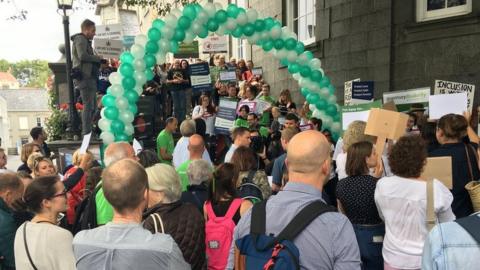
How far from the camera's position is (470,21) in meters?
7.29

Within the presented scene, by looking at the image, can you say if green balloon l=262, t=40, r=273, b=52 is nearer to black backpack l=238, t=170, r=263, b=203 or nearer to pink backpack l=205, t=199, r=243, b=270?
black backpack l=238, t=170, r=263, b=203

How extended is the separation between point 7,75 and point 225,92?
114 meters

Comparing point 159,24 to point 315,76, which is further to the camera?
point 315,76

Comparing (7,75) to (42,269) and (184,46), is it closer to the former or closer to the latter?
(184,46)

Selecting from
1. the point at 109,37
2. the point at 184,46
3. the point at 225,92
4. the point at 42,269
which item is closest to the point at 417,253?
the point at 42,269

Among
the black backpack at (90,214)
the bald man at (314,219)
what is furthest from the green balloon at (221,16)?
the bald man at (314,219)

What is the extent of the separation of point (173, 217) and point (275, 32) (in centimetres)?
611

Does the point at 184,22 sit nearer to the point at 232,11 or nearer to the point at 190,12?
the point at 190,12

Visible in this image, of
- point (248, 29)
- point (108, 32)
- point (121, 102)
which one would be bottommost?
point (121, 102)

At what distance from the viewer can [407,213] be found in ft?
9.43

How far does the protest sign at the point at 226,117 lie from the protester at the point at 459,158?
4.61 metres

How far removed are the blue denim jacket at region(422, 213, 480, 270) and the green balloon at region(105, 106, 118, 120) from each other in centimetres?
636

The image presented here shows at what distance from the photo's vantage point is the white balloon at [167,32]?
24.5 ft

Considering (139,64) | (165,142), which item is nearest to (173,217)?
(165,142)
